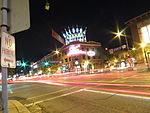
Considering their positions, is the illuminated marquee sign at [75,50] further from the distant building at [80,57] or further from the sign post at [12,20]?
the sign post at [12,20]

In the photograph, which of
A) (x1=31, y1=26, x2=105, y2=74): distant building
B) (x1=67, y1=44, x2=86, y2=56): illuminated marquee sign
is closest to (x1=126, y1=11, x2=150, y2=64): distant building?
(x1=31, y1=26, x2=105, y2=74): distant building

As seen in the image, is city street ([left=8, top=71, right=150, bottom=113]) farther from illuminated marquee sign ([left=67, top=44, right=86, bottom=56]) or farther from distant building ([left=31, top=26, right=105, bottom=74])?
illuminated marquee sign ([left=67, top=44, right=86, bottom=56])

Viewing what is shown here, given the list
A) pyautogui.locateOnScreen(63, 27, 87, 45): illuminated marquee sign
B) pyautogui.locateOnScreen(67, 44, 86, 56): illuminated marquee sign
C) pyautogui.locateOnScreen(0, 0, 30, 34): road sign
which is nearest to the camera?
pyautogui.locateOnScreen(0, 0, 30, 34): road sign

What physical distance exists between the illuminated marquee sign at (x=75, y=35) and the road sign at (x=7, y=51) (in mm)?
73173

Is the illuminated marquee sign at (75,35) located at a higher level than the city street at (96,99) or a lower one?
higher

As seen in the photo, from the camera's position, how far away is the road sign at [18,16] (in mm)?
2182

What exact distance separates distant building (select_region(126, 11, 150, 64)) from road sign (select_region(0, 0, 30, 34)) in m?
29.7

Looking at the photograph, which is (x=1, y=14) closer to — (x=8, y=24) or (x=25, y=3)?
(x=8, y=24)

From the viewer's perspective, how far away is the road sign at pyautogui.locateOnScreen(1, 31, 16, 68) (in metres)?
1.83

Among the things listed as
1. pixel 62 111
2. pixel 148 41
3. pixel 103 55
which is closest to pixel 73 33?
pixel 103 55

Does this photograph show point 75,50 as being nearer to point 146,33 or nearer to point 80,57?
point 80,57

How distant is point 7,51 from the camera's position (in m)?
1.93

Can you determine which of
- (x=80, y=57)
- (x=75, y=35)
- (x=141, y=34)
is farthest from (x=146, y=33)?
(x=75, y=35)

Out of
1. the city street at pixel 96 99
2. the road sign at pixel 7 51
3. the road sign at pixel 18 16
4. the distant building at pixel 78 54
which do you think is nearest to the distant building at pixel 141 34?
the city street at pixel 96 99
